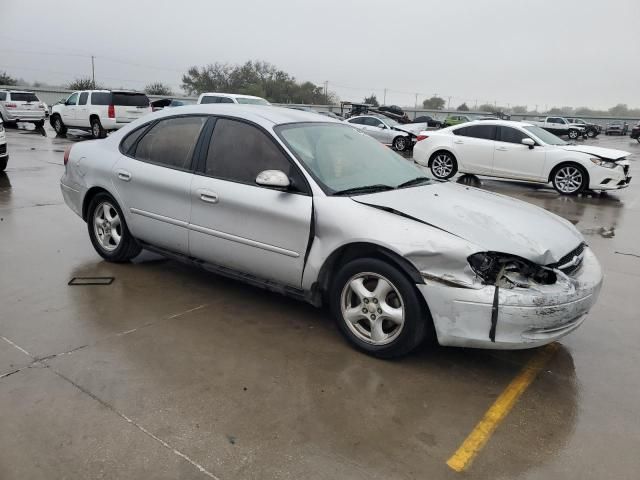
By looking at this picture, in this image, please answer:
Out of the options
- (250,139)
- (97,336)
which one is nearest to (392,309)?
(250,139)

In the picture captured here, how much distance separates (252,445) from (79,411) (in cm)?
99

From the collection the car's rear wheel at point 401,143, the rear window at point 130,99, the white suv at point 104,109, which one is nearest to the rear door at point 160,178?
the white suv at point 104,109

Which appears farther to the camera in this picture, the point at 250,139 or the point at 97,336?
the point at 250,139

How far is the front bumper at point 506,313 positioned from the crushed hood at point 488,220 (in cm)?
23

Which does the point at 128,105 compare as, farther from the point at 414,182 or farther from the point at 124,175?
the point at 414,182

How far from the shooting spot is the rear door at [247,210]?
3789 millimetres

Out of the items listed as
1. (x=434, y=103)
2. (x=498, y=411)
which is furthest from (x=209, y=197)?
(x=434, y=103)

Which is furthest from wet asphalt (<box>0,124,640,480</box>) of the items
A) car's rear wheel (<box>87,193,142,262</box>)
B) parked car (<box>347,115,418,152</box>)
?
parked car (<box>347,115,418,152</box>)

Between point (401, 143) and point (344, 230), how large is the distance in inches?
779

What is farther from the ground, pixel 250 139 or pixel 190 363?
pixel 250 139

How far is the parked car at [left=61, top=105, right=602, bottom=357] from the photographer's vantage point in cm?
322

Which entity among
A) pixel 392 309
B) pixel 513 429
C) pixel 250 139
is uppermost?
pixel 250 139

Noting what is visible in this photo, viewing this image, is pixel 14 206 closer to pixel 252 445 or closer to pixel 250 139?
pixel 250 139

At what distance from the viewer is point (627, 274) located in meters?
5.75
